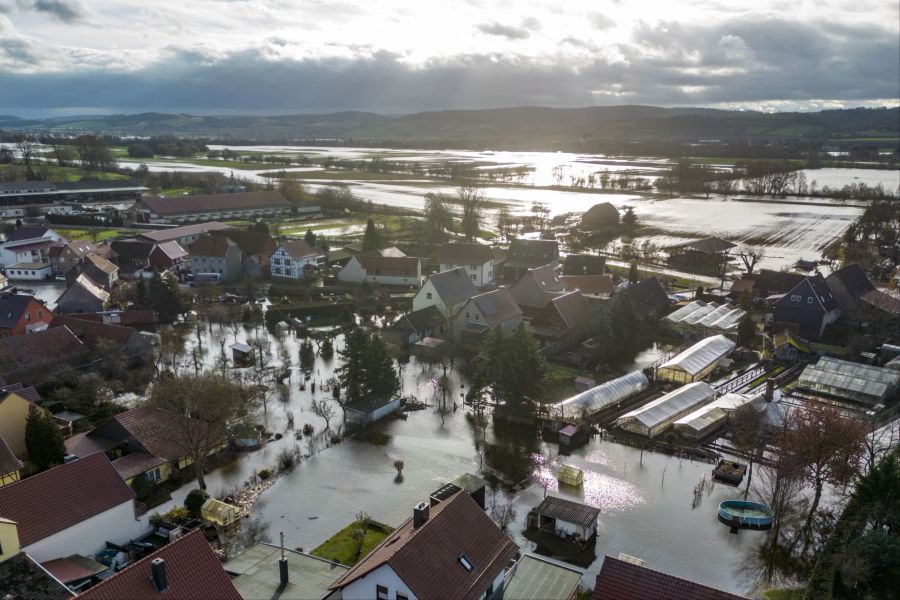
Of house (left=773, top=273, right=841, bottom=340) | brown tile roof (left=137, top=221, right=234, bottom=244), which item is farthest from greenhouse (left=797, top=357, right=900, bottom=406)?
brown tile roof (left=137, top=221, right=234, bottom=244)

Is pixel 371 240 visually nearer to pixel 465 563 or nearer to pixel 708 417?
pixel 708 417

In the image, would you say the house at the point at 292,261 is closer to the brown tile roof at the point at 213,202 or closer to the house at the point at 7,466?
the house at the point at 7,466

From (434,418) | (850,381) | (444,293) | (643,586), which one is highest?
(444,293)

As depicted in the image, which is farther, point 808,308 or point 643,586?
point 808,308

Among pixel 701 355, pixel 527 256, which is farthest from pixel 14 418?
pixel 527 256

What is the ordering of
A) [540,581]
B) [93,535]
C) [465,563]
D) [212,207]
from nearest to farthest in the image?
[465,563] → [540,581] → [93,535] → [212,207]

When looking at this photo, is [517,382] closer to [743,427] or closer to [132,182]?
[743,427]
